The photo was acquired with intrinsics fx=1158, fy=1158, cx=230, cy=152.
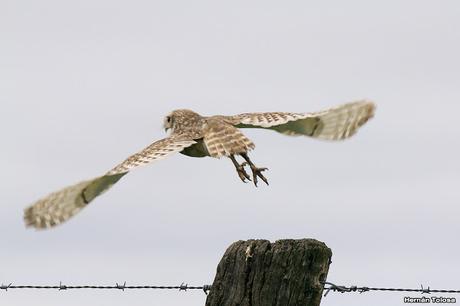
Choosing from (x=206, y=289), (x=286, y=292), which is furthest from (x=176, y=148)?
(x=286, y=292)

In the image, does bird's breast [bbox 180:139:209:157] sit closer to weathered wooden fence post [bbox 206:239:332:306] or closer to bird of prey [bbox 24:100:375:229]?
bird of prey [bbox 24:100:375:229]

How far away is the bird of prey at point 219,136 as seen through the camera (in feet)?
31.3

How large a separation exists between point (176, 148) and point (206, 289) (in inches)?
52.5

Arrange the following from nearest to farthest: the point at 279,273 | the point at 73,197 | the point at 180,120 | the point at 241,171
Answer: the point at 279,273
the point at 73,197
the point at 241,171
the point at 180,120

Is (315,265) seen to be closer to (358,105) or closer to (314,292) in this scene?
(314,292)

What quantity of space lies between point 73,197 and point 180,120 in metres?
2.81

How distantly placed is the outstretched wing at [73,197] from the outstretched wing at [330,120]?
1.09m

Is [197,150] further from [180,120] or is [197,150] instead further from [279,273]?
[279,273]

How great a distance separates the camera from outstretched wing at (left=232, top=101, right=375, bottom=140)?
36.8 ft

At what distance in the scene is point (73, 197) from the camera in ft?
31.1

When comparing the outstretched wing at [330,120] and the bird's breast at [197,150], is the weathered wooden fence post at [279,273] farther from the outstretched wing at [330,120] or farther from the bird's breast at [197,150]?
the outstretched wing at [330,120]

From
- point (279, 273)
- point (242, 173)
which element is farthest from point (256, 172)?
point (279, 273)

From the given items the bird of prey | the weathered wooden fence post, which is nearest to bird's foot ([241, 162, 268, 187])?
the bird of prey

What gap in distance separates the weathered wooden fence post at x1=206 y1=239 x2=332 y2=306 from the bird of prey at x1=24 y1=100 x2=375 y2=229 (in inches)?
47.0
